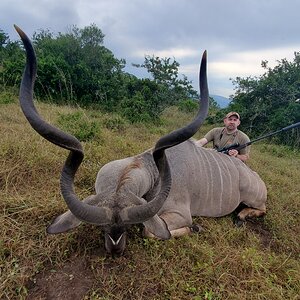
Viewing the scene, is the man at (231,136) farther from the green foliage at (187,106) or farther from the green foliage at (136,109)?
the green foliage at (187,106)

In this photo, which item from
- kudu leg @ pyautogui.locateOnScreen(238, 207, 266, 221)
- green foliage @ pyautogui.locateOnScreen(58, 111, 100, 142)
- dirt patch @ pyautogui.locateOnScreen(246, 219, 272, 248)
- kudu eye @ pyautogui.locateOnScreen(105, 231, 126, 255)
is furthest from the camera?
green foliage @ pyautogui.locateOnScreen(58, 111, 100, 142)

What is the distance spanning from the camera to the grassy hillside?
2438 mm

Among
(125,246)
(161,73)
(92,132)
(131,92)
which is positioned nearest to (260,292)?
(125,246)

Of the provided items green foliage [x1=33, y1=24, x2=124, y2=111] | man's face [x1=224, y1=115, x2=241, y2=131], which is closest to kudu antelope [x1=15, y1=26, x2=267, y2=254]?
man's face [x1=224, y1=115, x2=241, y2=131]

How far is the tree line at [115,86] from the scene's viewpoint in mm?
8219

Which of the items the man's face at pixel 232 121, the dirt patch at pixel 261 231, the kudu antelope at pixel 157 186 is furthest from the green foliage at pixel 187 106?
the dirt patch at pixel 261 231

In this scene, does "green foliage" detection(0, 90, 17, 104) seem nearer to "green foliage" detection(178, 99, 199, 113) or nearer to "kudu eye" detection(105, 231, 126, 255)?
"kudu eye" detection(105, 231, 126, 255)

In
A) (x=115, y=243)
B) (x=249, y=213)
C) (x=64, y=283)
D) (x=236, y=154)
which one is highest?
(x=236, y=154)

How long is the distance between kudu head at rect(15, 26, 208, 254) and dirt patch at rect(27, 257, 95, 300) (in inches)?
9.4

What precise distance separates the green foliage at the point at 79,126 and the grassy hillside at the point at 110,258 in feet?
2.67

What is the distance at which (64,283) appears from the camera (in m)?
2.43

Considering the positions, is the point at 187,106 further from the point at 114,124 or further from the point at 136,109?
the point at 114,124

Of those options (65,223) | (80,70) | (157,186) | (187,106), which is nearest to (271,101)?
(187,106)

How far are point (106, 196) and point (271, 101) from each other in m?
8.17
